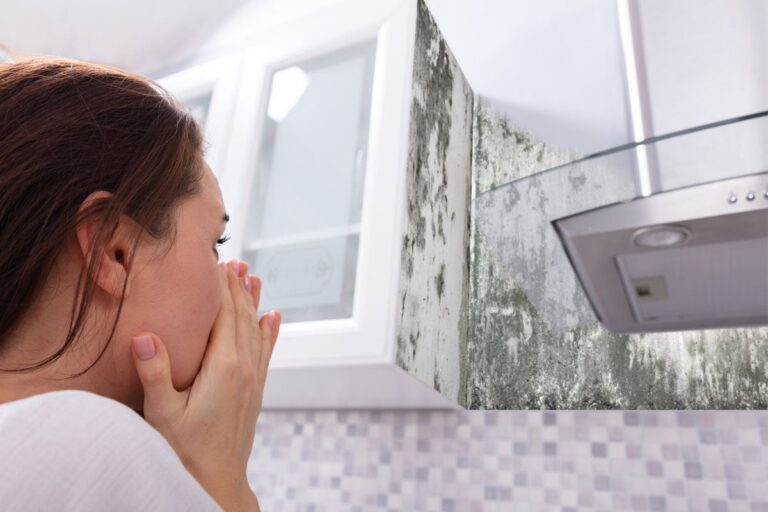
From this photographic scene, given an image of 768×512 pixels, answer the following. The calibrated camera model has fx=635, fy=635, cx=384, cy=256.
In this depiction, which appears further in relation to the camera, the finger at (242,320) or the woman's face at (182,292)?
the finger at (242,320)

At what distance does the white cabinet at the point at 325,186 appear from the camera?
3.33 ft

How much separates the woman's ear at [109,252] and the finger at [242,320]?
6.6 inches

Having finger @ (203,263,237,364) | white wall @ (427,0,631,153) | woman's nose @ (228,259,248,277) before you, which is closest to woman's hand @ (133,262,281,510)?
finger @ (203,263,237,364)

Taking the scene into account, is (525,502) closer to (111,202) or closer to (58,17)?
(111,202)

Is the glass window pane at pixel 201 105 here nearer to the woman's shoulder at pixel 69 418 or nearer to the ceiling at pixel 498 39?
the ceiling at pixel 498 39

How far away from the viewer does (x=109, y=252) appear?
1.81 ft

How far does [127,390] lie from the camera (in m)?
0.61

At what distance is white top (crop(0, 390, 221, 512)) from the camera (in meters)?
0.35

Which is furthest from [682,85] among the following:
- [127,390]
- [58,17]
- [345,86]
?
[58,17]

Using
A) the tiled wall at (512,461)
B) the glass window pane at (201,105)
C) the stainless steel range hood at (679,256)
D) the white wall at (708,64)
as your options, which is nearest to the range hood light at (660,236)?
the stainless steel range hood at (679,256)

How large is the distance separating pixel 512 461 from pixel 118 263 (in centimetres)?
89

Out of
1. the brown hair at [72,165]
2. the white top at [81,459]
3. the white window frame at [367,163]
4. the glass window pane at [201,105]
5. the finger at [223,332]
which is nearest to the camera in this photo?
the white top at [81,459]

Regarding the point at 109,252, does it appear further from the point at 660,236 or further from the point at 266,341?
the point at 660,236

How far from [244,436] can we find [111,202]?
0.27 metres
